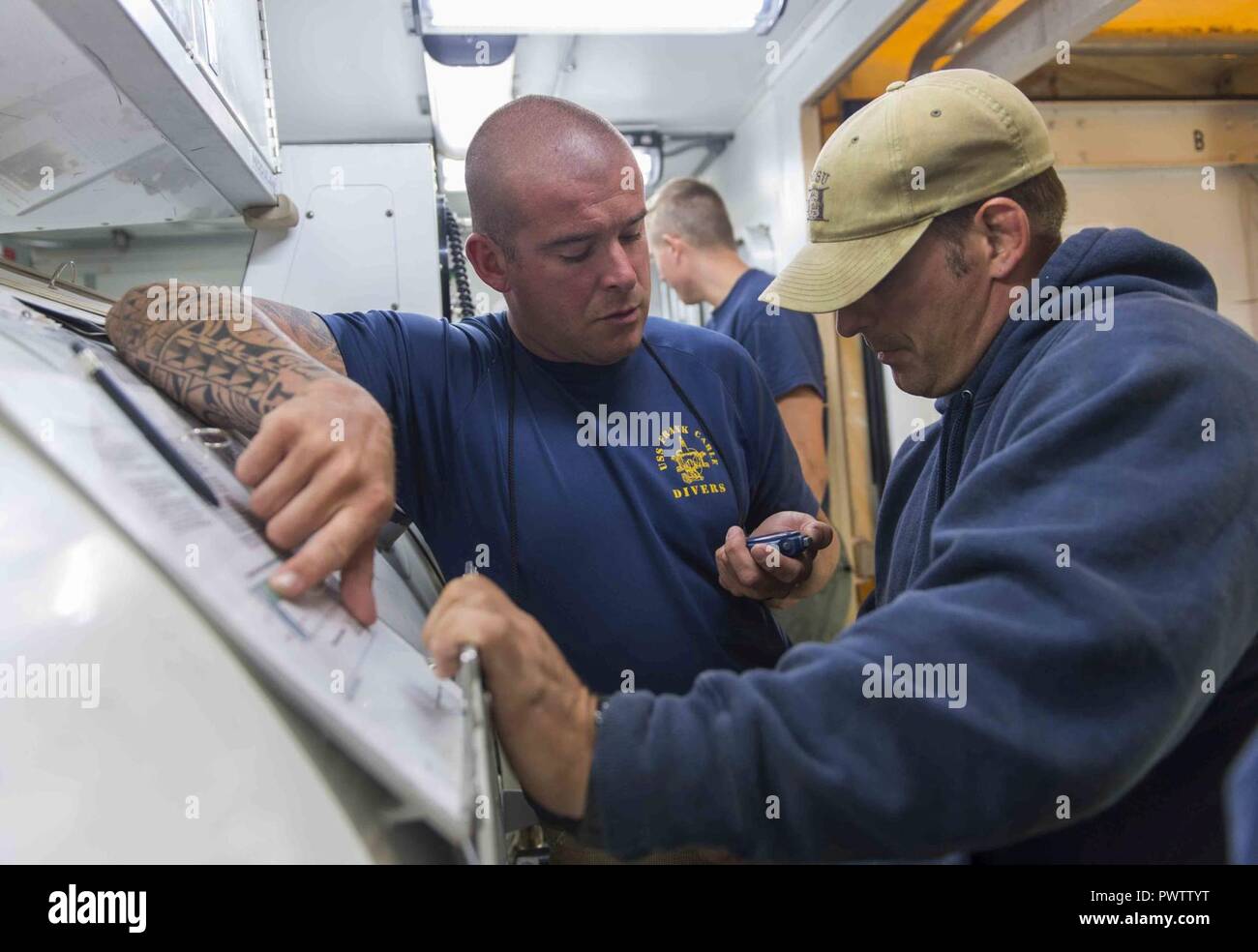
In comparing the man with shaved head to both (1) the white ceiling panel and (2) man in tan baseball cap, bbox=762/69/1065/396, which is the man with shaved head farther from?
(1) the white ceiling panel

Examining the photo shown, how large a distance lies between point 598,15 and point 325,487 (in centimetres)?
182

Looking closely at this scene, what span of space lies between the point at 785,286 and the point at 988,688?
0.58m

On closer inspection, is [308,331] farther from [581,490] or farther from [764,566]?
[764,566]

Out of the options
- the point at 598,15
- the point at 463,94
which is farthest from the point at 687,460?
the point at 463,94

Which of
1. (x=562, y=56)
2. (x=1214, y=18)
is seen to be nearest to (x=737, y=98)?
(x=562, y=56)

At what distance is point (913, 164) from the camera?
974mm

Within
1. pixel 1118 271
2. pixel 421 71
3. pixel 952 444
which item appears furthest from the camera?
pixel 421 71

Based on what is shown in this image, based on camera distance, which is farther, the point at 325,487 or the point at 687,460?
the point at 687,460

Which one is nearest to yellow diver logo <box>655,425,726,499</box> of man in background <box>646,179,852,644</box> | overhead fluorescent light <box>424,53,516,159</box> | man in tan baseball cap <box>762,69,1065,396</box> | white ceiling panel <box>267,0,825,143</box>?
man in tan baseball cap <box>762,69,1065,396</box>

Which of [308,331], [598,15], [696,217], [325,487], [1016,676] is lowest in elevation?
[1016,676]

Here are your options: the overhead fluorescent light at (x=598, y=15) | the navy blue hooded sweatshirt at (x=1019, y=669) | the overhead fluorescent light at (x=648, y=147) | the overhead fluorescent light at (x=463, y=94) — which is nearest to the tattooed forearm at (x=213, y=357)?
the navy blue hooded sweatshirt at (x=1019, y=669)

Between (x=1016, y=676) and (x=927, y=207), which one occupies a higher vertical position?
(x=927, y=207)
